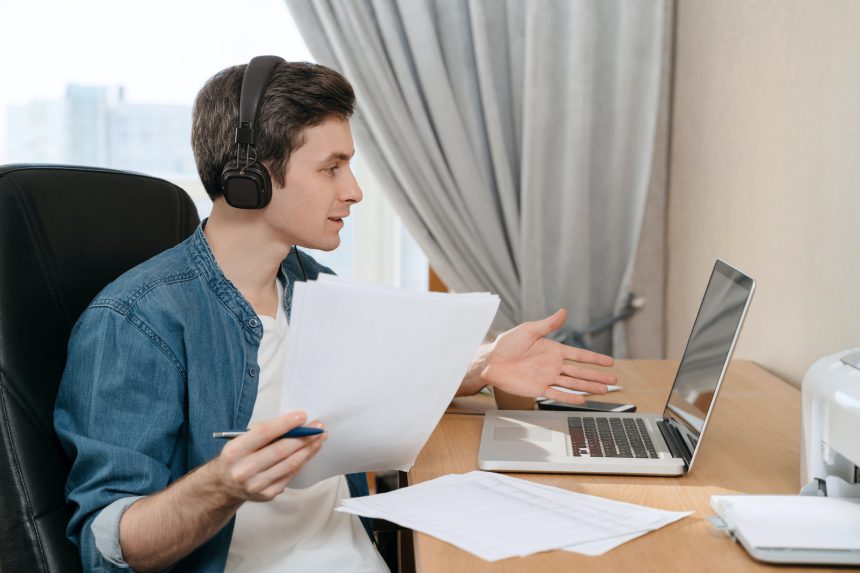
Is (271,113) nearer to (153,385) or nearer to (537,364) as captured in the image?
(153,385)

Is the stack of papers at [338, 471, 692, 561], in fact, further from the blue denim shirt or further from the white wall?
the white wall

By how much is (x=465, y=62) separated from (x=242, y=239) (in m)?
1.22

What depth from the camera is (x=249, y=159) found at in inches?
43.8

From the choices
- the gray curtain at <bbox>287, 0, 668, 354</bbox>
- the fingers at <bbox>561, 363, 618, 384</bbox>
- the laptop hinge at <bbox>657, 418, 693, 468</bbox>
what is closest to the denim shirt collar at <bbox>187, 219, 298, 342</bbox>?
the fingers at <bbox>561, 363, 618, 384</bbox>

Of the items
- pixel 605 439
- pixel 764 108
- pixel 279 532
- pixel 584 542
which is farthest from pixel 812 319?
pixel 279 532

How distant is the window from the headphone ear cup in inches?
50.9

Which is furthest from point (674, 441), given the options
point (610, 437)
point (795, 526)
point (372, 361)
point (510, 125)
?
point (510, 125)

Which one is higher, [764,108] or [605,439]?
[764,108]

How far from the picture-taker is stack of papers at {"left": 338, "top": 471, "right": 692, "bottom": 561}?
795 mm

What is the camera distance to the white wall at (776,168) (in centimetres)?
133

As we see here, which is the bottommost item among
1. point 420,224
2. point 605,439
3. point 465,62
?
point 605,439

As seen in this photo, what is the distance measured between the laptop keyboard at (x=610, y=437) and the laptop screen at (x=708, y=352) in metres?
0.05

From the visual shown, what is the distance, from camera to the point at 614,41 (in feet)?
7.36

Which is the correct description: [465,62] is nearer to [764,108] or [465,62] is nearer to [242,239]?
[764,108]
